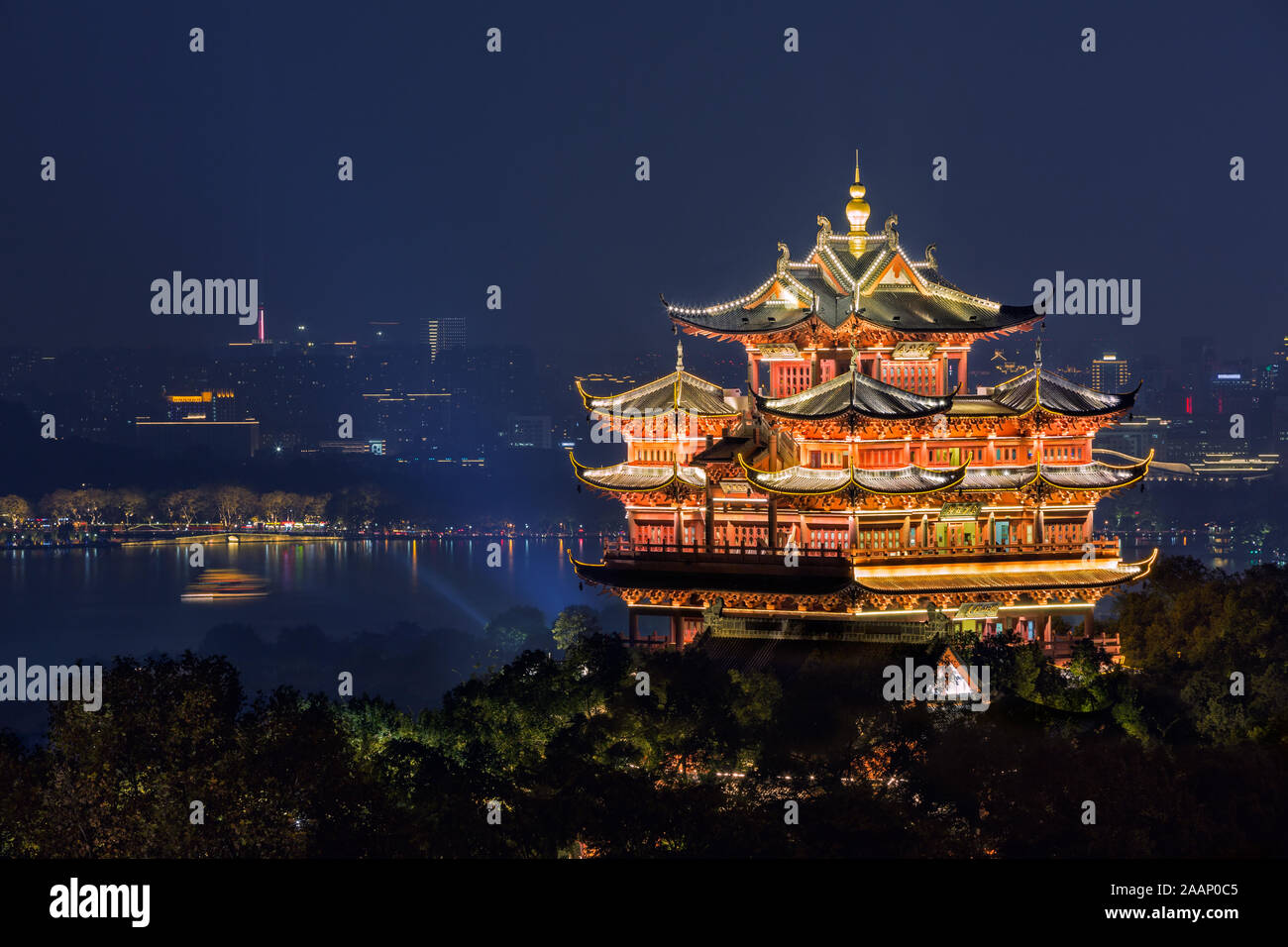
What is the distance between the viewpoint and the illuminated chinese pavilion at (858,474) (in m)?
33.2

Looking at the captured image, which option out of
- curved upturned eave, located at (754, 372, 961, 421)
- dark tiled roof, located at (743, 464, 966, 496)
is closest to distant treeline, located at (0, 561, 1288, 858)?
dark tiled roof, located at (743, 464, 966, 496)

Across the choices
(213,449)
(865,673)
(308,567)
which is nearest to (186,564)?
(308,567)

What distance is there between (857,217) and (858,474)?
6092mm

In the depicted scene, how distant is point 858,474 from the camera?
33.5 m

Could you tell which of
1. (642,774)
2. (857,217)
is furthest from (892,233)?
(642,774)

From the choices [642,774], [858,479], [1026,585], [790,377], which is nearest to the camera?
[642,774]

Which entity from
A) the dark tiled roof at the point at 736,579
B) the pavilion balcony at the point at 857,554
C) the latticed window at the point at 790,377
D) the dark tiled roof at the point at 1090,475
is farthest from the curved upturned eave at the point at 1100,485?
the dark tiled roof at the point at 736,579

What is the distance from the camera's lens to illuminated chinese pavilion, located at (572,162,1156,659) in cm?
3322

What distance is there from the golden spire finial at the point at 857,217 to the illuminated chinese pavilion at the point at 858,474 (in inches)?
1.5

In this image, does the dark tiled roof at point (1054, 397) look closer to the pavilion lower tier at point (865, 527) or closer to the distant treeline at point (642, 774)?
the pavilion lower tier at point (865, 527)

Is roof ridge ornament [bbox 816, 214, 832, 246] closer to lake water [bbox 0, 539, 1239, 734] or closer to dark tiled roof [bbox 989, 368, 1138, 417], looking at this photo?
dark tiled roof [bbox 989, 368, 1138, 417]

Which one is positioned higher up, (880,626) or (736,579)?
(736,579)

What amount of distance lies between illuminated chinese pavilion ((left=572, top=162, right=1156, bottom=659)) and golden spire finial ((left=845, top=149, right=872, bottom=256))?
4 centimetres

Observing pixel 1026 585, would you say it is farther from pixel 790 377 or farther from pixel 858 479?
pixel 790 377
